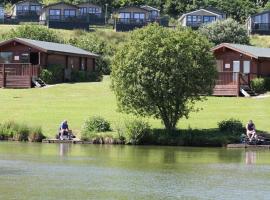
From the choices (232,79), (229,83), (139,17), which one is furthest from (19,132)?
(139,17)

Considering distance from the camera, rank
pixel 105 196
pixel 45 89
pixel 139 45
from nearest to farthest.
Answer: pixel 105 196
pixel 139 45
pixel 45 89

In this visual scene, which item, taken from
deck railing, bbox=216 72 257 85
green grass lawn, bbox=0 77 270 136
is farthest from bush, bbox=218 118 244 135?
deck railing, bbox=216 72 257 85

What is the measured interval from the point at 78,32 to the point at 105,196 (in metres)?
101

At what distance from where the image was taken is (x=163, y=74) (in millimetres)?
47156

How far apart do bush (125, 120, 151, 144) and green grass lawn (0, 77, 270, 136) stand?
293 cm

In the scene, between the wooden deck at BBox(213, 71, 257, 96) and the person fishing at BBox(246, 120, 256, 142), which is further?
the wooden deck at BBox(213, 71, 257, 96)

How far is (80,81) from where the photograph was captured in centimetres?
7781

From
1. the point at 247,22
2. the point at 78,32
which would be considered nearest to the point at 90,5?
the point at 78,32

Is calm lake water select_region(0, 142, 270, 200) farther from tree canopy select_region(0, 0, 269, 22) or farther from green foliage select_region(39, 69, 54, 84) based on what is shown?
tree canopy select_region(0, 0, 269, 22)

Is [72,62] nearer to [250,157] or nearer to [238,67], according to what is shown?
[238,67]

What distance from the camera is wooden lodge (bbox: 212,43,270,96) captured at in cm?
6494

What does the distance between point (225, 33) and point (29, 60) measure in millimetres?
40903

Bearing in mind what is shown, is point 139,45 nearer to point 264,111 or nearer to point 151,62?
point 151,62

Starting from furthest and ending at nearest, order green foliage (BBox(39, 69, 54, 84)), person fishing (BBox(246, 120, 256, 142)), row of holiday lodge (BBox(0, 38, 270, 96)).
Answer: green foliage (BBox(39, 69, 54, 84)), row of holiday lodge (BBox(0, 38, 270, 96)), person fishing (BBox(246, 120, 256, 142))
